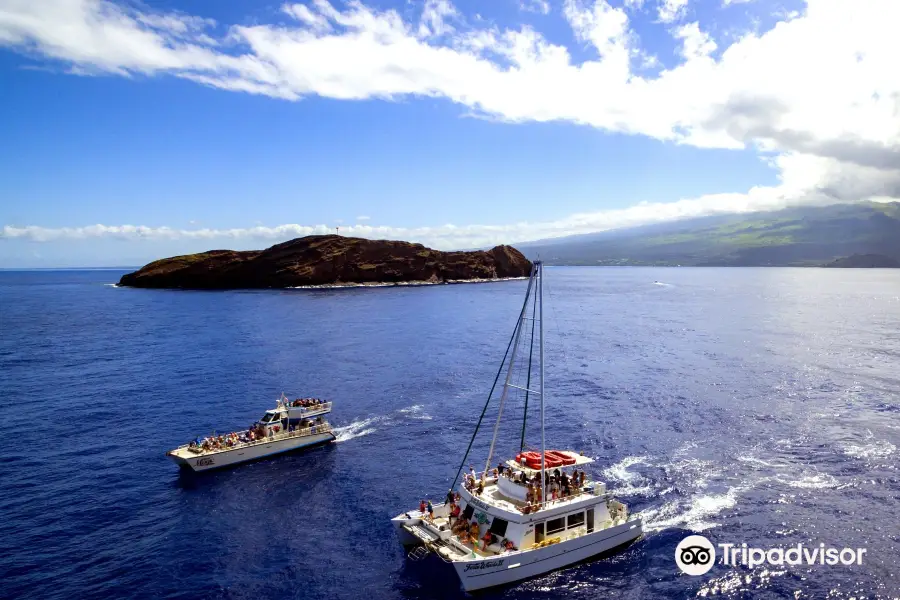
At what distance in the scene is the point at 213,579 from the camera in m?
33.0

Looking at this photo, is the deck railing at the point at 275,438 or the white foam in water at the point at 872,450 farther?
the white foam in water at the point at 872,450

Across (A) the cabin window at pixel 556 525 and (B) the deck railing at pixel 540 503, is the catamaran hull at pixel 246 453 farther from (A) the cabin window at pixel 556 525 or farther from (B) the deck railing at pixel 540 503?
(A) the cabin window at pixel 556 525

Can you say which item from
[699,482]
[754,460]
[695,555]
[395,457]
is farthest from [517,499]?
[754,460]

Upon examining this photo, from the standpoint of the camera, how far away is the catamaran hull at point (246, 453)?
158 ft

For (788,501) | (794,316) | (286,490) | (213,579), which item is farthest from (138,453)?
(794,316)

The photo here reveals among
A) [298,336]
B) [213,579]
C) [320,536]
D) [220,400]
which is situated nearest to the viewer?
[213,579]

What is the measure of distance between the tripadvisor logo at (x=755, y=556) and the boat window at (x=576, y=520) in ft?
20.3

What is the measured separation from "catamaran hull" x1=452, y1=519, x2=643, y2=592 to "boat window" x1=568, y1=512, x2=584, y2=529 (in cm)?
107

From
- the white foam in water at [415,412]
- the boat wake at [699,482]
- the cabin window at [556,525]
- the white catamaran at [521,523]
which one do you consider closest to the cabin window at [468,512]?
the white catamaran at [521,523]

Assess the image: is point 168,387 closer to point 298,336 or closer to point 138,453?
point 138,453

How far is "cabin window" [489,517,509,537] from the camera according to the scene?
3434cm

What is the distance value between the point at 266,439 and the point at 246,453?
242 centimetres

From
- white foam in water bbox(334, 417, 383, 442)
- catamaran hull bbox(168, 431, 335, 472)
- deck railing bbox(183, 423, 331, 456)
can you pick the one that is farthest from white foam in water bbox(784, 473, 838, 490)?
deck railing bbox(183, 423, 331, 456)

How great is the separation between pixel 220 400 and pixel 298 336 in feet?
152
